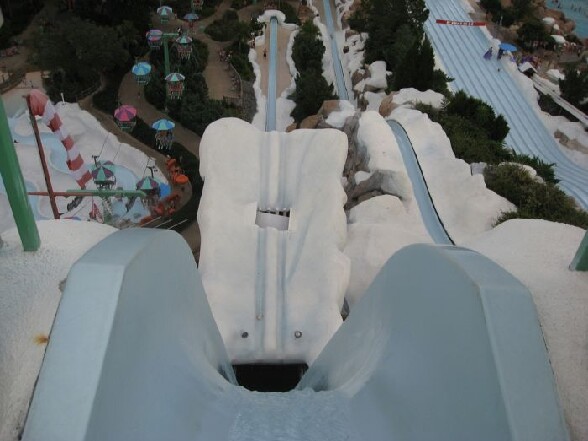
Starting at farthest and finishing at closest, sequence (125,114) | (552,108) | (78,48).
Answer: (552,108)
(78,48)
(125,114)

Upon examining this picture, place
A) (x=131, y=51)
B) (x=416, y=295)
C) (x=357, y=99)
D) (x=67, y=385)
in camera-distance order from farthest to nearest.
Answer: (x=131, y=51)
(x=357, y=99)
(x=416, y=295)
(x=67, y=385)

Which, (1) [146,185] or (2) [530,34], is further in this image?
(2) [530,34]

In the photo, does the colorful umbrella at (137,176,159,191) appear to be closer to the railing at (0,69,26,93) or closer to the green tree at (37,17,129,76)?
the green tree at (37,17,129,76)

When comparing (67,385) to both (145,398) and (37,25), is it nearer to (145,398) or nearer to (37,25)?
(145,398)

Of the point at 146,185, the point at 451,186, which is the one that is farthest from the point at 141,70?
the point at 451,186

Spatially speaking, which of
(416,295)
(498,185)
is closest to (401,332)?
(416,295)

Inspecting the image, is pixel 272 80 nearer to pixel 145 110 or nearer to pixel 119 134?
pixel 145 110
